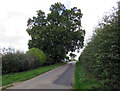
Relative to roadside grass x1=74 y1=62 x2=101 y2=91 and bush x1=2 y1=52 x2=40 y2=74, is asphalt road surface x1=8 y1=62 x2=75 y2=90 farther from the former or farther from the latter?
bush x1=2 y1=52 x2=40 y2=74

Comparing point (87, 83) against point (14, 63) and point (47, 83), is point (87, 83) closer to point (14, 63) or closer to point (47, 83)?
point (47, 83)

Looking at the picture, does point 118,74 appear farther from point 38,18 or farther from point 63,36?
point 38,18

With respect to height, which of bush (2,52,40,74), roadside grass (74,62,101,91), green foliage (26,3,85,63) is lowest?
roadside grass (74,62,101,91)

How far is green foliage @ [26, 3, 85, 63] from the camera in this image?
2730cm

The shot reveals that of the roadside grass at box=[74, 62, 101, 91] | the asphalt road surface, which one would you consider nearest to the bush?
the asphalt road surface

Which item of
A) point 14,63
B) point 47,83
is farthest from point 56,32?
point 47,83

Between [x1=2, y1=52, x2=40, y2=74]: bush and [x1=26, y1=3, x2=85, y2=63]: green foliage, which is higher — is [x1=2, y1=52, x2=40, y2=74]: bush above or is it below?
below

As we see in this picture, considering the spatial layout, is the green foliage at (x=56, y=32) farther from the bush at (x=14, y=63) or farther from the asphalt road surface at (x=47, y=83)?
the asphalt road surface at (x=47, y=83)

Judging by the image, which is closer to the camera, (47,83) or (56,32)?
(47,83)

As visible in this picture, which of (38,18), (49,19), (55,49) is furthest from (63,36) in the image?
(38,18)

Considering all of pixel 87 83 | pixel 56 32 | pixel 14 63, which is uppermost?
pixel 56 32

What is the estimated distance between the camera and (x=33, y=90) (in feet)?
20.5

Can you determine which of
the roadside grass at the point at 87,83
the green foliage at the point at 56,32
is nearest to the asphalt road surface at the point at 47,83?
the roadside grass at the point at 87,83

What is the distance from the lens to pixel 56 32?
26562 mm
